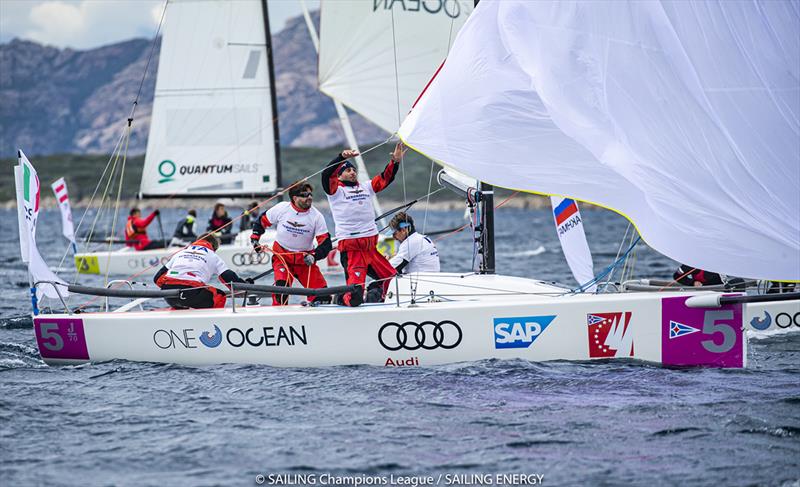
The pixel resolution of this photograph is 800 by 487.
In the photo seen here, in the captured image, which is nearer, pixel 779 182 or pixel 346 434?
pixel 346 434

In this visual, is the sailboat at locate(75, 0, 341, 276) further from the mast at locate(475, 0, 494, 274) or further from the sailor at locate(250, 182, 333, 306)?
the mast at locate(475, 0, 494, 274)

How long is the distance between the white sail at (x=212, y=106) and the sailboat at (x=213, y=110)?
0.02m

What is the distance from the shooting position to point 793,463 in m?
5.71

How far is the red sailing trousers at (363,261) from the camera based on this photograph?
367 inches

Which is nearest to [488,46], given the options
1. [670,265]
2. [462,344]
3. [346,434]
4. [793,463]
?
[462,344]

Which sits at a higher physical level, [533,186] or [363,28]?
[363,28]

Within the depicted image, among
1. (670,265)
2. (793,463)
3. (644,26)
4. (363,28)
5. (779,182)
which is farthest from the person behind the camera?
(670,265)

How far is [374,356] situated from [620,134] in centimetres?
267

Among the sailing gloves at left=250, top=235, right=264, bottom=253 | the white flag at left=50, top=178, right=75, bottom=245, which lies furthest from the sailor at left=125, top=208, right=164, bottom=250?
the sailing gloves at left=250, top=235, right=264, bottom=253

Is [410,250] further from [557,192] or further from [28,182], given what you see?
[28,182]

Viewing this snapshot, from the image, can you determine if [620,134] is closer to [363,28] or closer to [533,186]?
[533,186]

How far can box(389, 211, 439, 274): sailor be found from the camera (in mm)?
10016

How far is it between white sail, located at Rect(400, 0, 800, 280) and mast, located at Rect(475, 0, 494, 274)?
2.01 m

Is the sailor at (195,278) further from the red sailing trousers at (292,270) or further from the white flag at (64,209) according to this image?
the white flag at (64,209)
